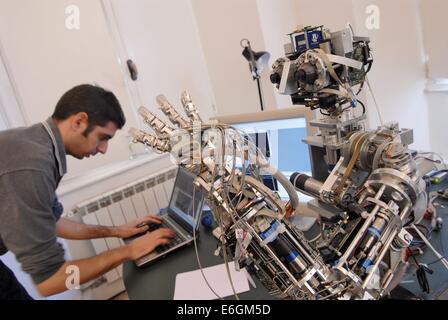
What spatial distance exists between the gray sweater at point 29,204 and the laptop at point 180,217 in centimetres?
30

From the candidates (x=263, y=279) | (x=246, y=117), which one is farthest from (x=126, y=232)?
(x=263, y=279)

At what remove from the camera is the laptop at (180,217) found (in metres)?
1.12

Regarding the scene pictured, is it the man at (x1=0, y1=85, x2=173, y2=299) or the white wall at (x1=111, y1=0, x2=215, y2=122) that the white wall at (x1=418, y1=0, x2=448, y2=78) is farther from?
the man at (x1=0, y1=85, x2=173, y2=299)

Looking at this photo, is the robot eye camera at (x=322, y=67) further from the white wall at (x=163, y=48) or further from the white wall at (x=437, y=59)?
the white wall at (x=163, y=48)

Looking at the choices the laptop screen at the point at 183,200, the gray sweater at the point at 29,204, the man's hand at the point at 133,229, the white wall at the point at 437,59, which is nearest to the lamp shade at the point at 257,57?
the laptop screen at the point at 183,200

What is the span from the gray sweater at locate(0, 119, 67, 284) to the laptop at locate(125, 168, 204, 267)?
30 centimetres

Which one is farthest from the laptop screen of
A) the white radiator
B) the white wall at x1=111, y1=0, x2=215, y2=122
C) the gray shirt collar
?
the white wall at x1=111, y1=0, x2=215, y2=122

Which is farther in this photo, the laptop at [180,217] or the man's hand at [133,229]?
the man's hand at [133,229]

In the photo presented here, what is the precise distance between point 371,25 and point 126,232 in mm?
1563

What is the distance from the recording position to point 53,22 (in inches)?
69.7

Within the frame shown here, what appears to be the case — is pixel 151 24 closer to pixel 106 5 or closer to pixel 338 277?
pixel 106 5

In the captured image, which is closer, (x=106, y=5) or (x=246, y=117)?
(x=246, y=117)

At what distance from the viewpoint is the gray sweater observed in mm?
980

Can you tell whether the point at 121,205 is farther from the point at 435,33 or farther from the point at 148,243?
the point at 435,33
